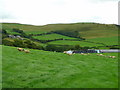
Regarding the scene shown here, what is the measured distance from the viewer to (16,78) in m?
14.6

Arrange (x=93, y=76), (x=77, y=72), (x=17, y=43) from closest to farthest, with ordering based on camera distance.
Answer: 1. (x=93, y=76)
2. (x=77, y=72)
3. (x=17, y=43)

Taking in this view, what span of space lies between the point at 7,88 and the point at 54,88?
3.18 m

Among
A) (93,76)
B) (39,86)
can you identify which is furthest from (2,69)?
(93,76)

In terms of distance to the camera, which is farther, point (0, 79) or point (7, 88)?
point (0, 79)

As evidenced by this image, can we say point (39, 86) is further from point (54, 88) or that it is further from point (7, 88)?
point (7, 88)

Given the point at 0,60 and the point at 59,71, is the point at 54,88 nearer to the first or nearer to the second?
the point at 59,71

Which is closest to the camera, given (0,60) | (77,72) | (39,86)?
(39,86)

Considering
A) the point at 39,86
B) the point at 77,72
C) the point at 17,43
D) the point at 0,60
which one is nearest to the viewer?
the point at 39,86

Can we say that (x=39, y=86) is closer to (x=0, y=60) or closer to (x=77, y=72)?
(x=77, y=72)

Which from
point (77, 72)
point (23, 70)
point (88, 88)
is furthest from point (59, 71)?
point (88, 88)

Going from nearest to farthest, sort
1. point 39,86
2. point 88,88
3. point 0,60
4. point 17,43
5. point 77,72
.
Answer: point 88,88
point 39,86
point 77,72
point 0,60
point 17,43

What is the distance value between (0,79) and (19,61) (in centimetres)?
471

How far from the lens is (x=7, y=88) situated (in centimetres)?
1277

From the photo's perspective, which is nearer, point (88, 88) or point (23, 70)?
point (88, 88)
